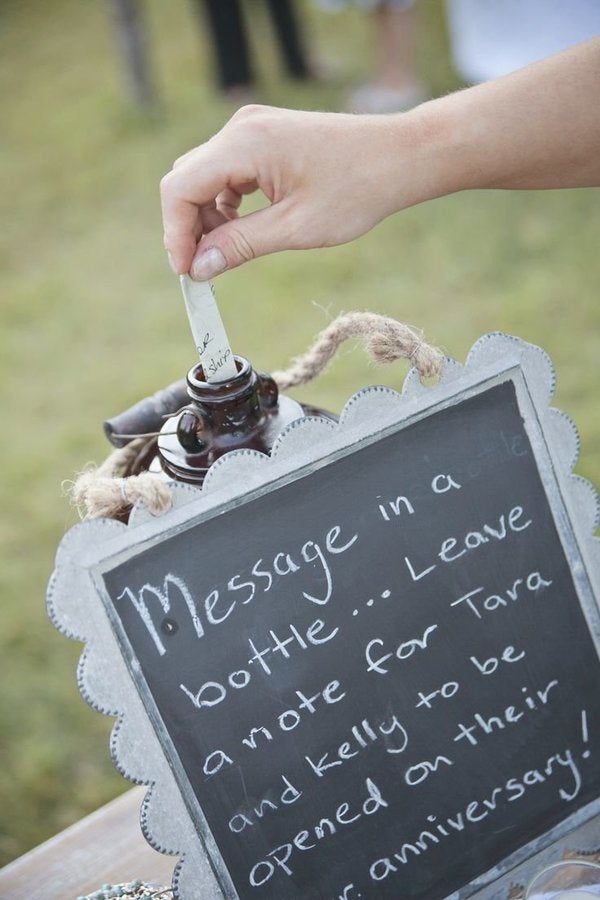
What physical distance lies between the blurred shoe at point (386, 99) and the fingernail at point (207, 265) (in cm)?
396

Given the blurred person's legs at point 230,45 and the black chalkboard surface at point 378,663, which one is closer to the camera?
the black chalkboard surface at point 378,663

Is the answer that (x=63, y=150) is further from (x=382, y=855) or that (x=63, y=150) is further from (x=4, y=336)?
(x=382, y=855)

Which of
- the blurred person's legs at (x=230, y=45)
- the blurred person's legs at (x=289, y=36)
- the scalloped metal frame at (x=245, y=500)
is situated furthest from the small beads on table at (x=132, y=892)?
the blurred person's legs at (x=289, y=36)

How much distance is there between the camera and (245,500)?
0.95 m

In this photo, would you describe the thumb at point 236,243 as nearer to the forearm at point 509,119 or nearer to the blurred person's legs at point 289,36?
the forearm at point 509,119

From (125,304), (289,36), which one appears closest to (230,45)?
(289,36)

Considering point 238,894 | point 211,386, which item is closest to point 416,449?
point 211,386

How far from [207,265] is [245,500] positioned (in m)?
0.25

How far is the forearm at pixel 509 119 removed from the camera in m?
1.13

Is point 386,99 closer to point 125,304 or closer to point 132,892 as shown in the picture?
point 125,304

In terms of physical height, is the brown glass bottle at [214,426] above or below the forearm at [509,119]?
below

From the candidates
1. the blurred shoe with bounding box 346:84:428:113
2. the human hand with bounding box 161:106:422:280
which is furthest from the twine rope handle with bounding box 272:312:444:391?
the blurred shoe with bounding box 346:84:428:113

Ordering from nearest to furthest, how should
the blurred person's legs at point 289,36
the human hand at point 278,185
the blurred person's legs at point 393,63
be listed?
the human hand at point 278,185 < the blurred person's legs at point 393,63 < the blurred person's legs at point 289,36

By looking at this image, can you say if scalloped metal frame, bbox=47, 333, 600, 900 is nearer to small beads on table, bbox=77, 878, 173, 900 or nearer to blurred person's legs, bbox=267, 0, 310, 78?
small beads on table, bbox=77, 878, 173, 900
